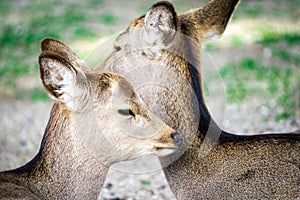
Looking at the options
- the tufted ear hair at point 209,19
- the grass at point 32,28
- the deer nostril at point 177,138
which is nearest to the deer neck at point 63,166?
the deer nostril at point 177,138

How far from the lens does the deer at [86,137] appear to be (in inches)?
149

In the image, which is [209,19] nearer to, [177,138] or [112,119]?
[177,138]

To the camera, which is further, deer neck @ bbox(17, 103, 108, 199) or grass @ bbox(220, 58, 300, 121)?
grass @ bbox(220, 58, 300, 121)

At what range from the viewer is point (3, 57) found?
33.3 ft

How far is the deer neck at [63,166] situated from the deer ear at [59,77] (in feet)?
0.66

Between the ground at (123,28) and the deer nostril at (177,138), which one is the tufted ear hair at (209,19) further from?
the deer nostril at (177,138)

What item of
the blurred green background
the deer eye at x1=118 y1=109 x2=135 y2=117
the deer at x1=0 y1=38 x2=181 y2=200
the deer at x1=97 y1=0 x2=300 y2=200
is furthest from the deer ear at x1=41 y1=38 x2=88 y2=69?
the blurred green background

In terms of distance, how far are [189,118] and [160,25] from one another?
0.57m

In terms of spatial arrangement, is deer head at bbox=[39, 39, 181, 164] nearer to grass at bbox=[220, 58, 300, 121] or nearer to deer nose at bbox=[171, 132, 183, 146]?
deer nose at bbox=[171, 132, 183, 146]

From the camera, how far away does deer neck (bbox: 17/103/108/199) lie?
392cm

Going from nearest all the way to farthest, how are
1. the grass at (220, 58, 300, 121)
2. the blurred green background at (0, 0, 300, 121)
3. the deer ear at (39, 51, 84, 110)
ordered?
the deer ear at (39, 51, 84, 110) < the grass at (220, 58, 300, 121) < the blurred green background at (0, 0, 300, 121)

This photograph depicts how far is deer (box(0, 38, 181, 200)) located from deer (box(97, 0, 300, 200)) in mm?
301

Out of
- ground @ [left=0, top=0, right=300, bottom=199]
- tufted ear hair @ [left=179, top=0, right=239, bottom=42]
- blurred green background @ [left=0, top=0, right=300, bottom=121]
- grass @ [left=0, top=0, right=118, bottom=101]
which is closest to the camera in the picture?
tufted ear hair @ [left=179, top=0, right=239, bottom=42]

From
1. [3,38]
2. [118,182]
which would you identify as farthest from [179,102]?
[3,38]
